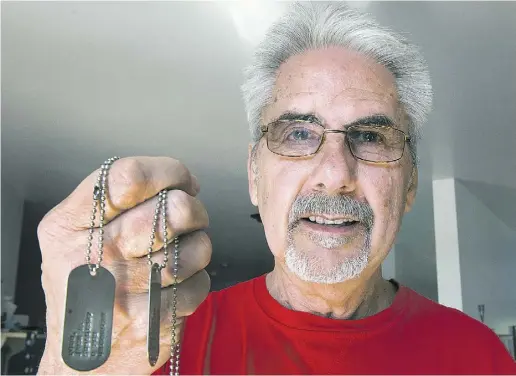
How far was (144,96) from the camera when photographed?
2.96 metres

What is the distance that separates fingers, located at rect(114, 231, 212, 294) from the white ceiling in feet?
5.63

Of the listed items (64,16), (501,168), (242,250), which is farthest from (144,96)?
(242,250)

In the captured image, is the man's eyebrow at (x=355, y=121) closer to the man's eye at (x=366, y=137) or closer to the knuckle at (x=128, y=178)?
the man's eye at (x=366, y=137)

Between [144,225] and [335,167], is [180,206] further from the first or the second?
[335,167]

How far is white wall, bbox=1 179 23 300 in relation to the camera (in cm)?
463

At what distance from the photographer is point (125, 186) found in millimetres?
566

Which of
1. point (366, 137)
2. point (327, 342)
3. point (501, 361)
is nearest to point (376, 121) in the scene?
point (366, 137)

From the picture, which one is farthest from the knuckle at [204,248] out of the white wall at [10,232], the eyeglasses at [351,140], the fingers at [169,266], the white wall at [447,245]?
the white wall at [10,232]

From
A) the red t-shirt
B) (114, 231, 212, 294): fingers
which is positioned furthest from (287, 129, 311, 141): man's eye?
(114, 231, 212, 294): fingers

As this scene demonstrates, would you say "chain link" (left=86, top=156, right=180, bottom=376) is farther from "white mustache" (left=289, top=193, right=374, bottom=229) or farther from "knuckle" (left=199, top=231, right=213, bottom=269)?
"white mustache" (left=289, top=193, right=374, bottom=229)

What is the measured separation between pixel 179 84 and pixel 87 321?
2.38m

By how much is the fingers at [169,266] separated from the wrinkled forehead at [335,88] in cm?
46

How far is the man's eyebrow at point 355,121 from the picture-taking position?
101cm

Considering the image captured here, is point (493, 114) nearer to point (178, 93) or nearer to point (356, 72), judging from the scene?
point (178, 93)
